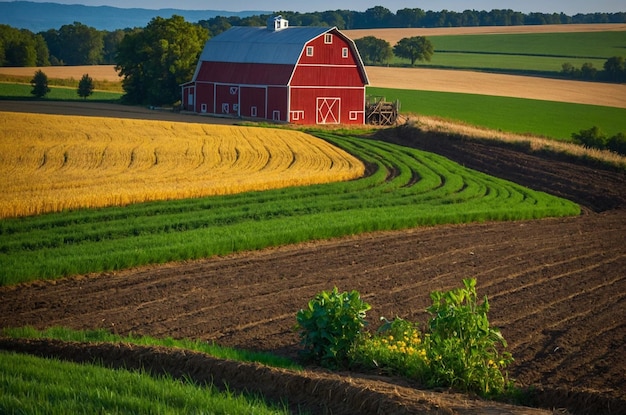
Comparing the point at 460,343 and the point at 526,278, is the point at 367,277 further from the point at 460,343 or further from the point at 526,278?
the point at 460,343

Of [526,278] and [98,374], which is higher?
[98,374]

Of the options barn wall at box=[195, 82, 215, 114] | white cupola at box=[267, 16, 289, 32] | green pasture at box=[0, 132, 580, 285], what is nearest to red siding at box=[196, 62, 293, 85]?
barn wall at box=[195, 82, 215, 114]

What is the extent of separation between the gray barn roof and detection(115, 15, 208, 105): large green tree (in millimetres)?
5254

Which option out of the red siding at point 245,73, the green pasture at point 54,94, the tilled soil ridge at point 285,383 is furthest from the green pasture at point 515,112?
the tilled soil ridge at point 285,383

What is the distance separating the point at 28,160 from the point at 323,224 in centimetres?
1506

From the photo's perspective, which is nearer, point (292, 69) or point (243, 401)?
point (243, 401)

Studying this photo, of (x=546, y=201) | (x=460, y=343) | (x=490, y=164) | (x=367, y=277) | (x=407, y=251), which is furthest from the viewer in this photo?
(x=490, y=164)

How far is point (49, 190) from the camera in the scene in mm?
26469

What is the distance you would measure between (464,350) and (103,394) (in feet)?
16.0

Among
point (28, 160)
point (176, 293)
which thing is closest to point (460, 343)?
point (176, 293)

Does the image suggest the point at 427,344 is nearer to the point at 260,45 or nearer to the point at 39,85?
the point at 260,45

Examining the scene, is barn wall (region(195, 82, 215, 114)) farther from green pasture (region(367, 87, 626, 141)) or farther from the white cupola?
green pasture (region(367, 87, 626, 141))

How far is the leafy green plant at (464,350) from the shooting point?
11.4m

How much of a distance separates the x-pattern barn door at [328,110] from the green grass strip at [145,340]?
50.1 m
